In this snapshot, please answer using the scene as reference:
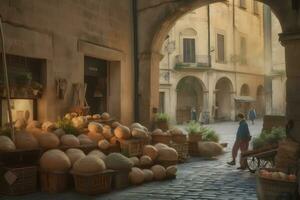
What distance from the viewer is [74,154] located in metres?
9.31

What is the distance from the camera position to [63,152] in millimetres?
9266

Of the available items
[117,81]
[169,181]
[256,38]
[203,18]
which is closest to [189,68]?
[203,18]

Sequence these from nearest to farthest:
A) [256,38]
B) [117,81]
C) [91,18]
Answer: [91,18] < [117,81] < [256,38]

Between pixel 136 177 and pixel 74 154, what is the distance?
1443mm

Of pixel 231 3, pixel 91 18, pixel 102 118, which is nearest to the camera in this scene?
pixel 102 118

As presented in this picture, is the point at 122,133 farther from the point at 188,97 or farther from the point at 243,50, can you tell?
the point at 243,50

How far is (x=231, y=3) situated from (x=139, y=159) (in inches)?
1382

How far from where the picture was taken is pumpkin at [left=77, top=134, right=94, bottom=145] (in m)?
10.3

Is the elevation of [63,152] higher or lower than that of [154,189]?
higher

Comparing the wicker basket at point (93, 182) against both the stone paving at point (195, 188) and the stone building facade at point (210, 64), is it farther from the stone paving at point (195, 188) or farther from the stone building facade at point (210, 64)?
the stone building facade at point (210, 64)

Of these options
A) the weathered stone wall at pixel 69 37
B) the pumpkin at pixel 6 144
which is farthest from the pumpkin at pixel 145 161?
the weathered stone wall at pixel 69 37

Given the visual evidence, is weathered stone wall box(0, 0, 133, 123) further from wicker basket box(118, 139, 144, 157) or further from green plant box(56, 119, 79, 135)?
wicker basket box(118, 139, 144, 157)

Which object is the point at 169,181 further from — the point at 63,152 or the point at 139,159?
the point at 63,152

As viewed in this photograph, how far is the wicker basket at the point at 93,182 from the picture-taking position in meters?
8.55
